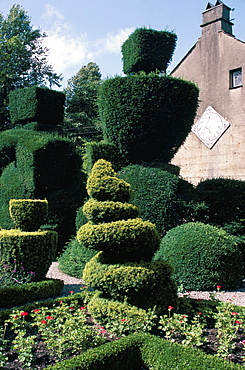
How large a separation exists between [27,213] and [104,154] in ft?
8.47

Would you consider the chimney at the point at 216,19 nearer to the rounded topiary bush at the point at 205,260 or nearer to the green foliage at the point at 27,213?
the rounded topiary bush at the point at 205,260

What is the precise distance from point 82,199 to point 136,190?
3.03 metres

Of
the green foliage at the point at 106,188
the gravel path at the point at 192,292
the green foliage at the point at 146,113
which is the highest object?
the green foliage at the point at 146,113

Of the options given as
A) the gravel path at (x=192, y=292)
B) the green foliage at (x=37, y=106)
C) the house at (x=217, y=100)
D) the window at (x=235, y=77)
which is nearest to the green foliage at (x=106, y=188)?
the gravel path at (x=192, y=292)

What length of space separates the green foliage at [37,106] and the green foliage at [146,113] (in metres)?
3.68

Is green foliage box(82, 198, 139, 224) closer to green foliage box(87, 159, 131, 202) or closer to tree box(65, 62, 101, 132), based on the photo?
green foliage box(87, 159, 131, 202)

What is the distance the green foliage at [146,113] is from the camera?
880cm

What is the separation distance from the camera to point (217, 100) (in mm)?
16828

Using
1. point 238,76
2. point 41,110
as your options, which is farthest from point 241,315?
point 238,76

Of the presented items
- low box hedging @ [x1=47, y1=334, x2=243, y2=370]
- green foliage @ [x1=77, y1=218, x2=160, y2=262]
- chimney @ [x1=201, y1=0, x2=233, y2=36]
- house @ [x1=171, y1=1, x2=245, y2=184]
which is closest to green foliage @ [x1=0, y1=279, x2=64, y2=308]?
green foliage @ [x1=77, y1=218, x2=160, y2=262]

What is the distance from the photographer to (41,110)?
40.4 ft

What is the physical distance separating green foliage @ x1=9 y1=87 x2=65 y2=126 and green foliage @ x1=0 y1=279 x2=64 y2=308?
696 cm

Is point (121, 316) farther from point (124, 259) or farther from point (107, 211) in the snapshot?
point (107, 211)

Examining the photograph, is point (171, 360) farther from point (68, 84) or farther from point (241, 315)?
point (68, 84)
